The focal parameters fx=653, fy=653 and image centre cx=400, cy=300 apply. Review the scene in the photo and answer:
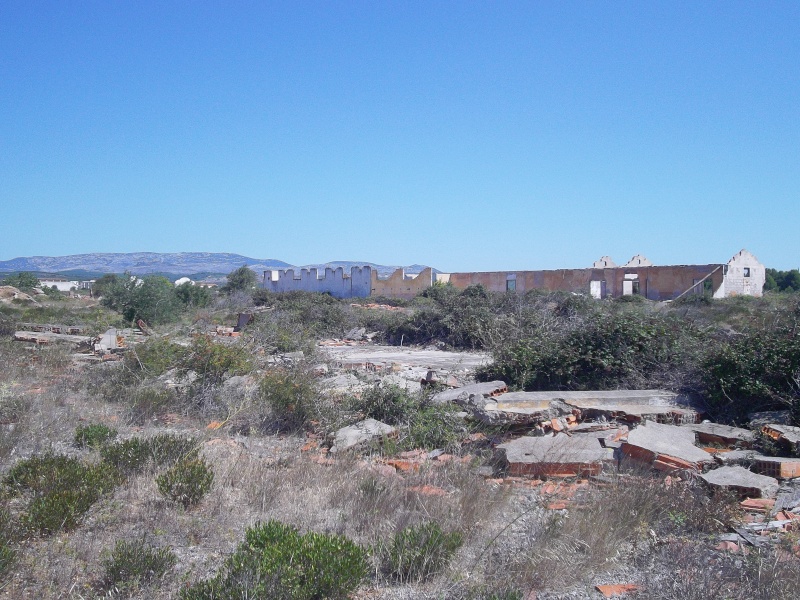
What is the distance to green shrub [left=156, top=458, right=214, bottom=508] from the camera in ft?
18.1

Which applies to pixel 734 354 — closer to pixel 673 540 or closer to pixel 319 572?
pixel 673 540

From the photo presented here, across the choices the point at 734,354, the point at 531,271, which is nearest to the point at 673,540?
the point at 734,354

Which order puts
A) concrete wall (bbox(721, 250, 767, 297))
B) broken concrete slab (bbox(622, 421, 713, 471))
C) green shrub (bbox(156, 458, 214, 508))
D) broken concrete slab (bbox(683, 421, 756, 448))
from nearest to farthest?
green shrub (bbox(156, 458, 214, 508)) < broken concrete slab (bbox(622, 421, 713, 471)) < broken concrete slab (bbox(683, 421, 756, 448)) < concrete wall (bbox(721, 250, 767, 297))

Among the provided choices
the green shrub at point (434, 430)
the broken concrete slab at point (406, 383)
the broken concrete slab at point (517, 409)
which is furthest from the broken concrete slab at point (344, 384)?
the broken concrete slab at point (517, 409)

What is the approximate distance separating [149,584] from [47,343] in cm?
1467

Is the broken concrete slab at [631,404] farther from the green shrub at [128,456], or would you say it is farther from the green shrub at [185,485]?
the green shrub at [128,456]

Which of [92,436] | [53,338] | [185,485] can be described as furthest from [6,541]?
[53,338]

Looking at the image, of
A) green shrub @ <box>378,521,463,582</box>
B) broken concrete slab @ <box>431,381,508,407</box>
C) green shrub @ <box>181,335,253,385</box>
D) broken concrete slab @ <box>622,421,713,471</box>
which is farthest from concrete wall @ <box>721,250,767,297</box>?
green shrub @ <box>378,521,463,582</box>

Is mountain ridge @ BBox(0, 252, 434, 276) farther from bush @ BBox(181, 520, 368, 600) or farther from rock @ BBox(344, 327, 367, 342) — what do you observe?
bush @ BBox(181, 520, 368, 600)

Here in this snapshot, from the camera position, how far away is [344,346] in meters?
20.8

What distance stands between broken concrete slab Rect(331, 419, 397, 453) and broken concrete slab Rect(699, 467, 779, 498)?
362 cm

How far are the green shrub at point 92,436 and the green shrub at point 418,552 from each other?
4.34 m

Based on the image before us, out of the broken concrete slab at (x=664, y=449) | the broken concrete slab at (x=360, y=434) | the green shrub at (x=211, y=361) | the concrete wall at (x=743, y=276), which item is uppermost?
the concrete wall at (x=743, y=276)

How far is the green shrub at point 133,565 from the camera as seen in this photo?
4.01 metres
